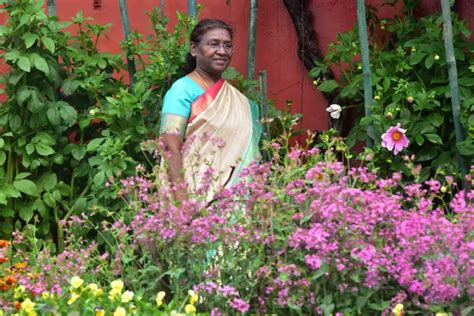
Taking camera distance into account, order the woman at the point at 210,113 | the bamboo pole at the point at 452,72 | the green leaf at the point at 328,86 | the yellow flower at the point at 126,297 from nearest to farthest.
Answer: the yellow flower at the point at 126,297, the woman at the point at 210,113, the bamboo pole at the point at 452,72, the green leaf at the point at 328,86

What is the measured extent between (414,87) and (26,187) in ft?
6.80

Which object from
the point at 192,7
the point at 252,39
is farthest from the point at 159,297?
the point at 252,39

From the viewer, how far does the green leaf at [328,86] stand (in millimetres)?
6160

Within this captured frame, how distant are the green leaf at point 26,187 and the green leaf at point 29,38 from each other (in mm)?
691

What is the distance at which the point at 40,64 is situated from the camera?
18.1ft

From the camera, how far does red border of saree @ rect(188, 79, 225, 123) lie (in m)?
4.96

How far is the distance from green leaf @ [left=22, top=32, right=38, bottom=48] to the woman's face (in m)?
0.97

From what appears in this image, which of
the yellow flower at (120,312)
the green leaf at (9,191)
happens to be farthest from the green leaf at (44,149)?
the yellow flower at (120,312)

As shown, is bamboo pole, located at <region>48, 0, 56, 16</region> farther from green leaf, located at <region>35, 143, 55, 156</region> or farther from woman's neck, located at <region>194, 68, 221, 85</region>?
woman's neck, located at <region>194, 68, 221, 85</region>

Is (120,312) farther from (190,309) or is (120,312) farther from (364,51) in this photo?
(364,51)

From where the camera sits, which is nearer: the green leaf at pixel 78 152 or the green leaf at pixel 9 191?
the green leaf at pixel 9 191

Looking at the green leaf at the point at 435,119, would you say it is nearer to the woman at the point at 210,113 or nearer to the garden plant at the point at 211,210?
the garden plant at the point at 211,210

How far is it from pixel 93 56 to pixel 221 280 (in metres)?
2.42

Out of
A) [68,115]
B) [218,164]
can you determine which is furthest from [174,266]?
[68,115]
